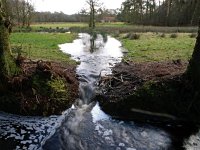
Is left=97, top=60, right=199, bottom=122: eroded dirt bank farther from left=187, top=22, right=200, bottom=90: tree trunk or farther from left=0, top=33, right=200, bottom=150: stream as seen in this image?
left=0, top=33, right=200, bottom=150: stream

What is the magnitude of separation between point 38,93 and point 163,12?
7105cm

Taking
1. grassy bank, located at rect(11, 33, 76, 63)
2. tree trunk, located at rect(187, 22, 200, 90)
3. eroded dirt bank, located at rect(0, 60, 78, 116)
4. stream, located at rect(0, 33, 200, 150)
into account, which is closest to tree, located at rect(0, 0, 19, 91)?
eroded dirt bank, located at rect(0, 60, 78, 116)

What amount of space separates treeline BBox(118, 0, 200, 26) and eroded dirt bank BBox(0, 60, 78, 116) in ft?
191

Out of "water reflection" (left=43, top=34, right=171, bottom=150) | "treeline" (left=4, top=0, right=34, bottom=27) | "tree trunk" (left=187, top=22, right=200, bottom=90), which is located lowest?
"water reflection" (left=43, top=34, right=171, bottom=150)

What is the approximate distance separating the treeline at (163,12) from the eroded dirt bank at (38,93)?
191ft

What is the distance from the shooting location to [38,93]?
1169 centimetres

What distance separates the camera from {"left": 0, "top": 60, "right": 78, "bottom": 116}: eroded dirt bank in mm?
11320

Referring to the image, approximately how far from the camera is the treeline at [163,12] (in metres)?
68.9

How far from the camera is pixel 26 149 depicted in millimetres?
8461

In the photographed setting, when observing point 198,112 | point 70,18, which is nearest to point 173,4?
point 70,18

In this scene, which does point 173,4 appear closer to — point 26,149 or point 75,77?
point 75,77

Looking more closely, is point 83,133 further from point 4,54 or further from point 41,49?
point 41,49

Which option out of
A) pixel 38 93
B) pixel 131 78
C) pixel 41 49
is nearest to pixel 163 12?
pixel 41 49

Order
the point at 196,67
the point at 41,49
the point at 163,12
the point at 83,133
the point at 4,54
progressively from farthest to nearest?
the point at 163,12 → the point at 41,49 → the point at 4,54 → the point at 196,67 → the point at 83,133
